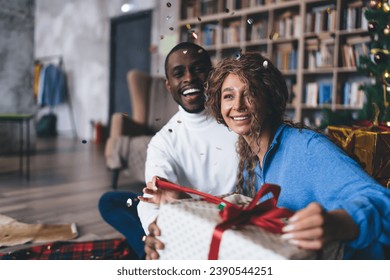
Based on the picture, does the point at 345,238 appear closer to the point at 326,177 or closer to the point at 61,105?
the point at 326,177

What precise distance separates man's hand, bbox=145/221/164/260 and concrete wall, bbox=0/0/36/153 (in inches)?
89.4

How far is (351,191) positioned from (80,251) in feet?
3.95

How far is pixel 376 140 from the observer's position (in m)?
0.95

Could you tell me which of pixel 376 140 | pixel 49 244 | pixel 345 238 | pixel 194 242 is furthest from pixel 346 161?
pixel 49 244

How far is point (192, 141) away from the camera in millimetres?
749

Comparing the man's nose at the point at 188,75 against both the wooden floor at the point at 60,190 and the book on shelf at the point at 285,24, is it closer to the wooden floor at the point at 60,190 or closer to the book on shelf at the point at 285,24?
the wooden floor at the point at 60,190

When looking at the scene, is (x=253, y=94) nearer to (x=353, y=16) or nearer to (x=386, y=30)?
(x=386, y=30)

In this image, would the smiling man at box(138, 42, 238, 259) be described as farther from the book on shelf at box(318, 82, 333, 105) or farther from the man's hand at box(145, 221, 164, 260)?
the book on shelf at box(318, 82, 333, 105)

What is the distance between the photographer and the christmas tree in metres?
1.40

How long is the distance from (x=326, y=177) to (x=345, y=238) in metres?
0.14

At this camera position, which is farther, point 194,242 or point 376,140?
point 376,140

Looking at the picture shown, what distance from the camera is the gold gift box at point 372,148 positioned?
958 millimetres

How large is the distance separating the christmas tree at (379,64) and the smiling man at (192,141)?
770 mm
